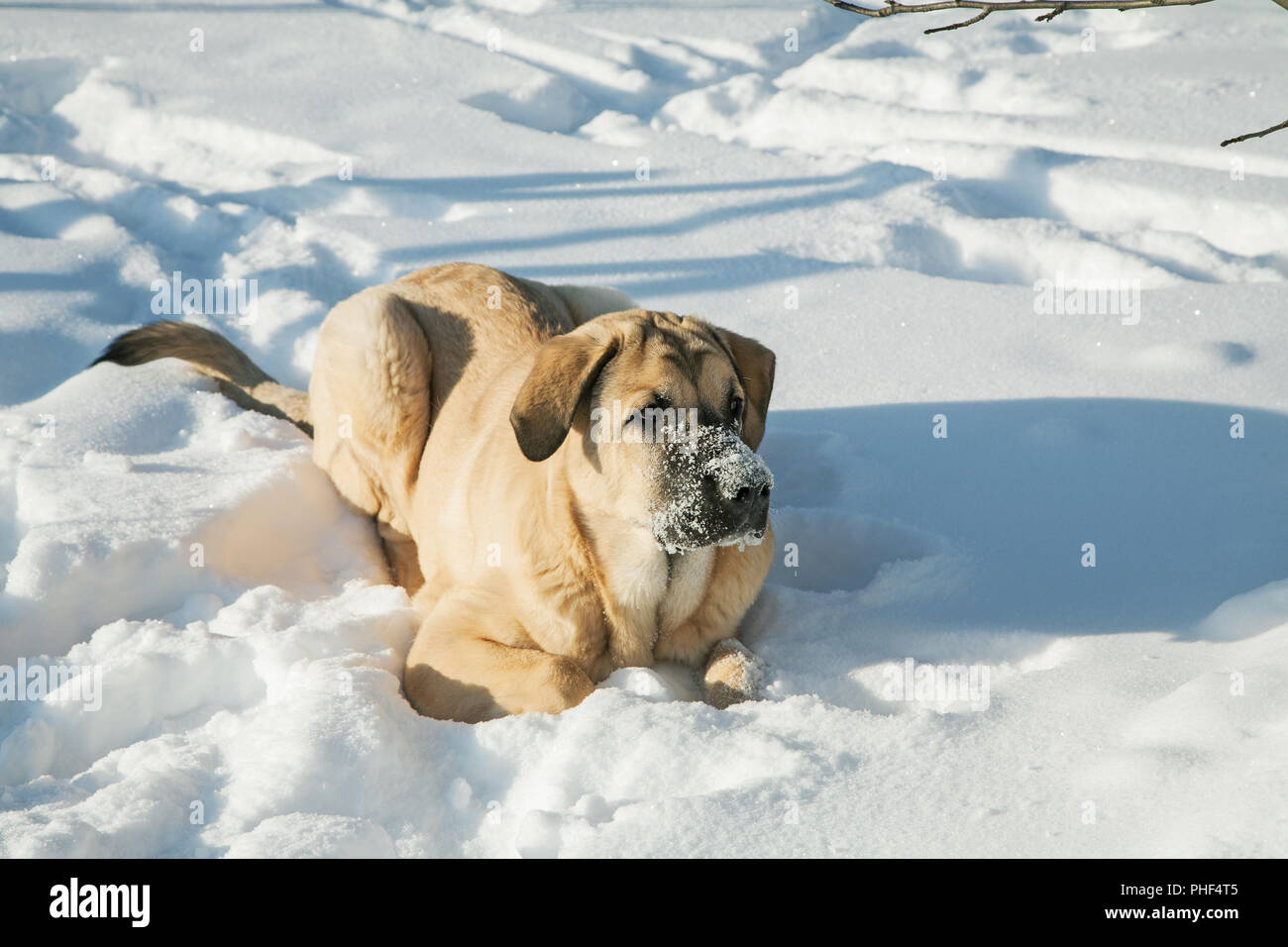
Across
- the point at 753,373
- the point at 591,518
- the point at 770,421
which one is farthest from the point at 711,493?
the point at 770,421

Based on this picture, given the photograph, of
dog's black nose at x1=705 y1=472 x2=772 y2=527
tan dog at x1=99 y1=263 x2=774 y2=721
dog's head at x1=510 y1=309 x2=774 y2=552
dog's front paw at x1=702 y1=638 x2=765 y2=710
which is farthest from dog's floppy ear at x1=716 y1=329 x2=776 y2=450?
dog's front paw at x1=702 y1=638 x2=765 y2=710

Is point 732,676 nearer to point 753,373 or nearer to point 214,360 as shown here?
point 753,373

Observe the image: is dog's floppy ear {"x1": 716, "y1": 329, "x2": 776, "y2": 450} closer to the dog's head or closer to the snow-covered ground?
the dog's head

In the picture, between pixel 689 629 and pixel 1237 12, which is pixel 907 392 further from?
pixel 1237 12

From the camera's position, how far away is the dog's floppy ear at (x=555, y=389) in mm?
3283

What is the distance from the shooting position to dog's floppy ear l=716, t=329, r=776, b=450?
12.4ft

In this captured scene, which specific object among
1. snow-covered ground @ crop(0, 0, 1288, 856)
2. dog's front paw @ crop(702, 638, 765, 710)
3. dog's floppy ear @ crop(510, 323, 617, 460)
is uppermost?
dog's floppy ear @ crop(510, 323, 617, 460)

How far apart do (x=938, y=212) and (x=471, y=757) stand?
5.05 metres

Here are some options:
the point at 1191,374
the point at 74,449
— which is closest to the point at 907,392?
the point at 1191,374

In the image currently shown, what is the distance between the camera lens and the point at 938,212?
6.71m

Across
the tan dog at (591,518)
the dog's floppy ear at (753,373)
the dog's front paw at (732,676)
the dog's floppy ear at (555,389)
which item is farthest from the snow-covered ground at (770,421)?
the dog's floppy ear at (555,389)

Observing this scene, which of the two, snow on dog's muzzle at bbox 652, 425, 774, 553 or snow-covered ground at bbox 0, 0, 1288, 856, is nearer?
snow-covered ground at bbox 0, 0, 1288, 856

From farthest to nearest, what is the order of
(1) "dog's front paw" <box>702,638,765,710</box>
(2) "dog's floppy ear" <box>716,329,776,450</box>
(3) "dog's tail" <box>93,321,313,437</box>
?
(3) "dog's tail" <box>93,321,313,437</box>
(2) "dog's floppy ear" <box>716,329,776,450</box>
(1) "dog's front paw" <box>702,638,765,710</box>

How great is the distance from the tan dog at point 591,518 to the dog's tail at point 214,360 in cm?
108
